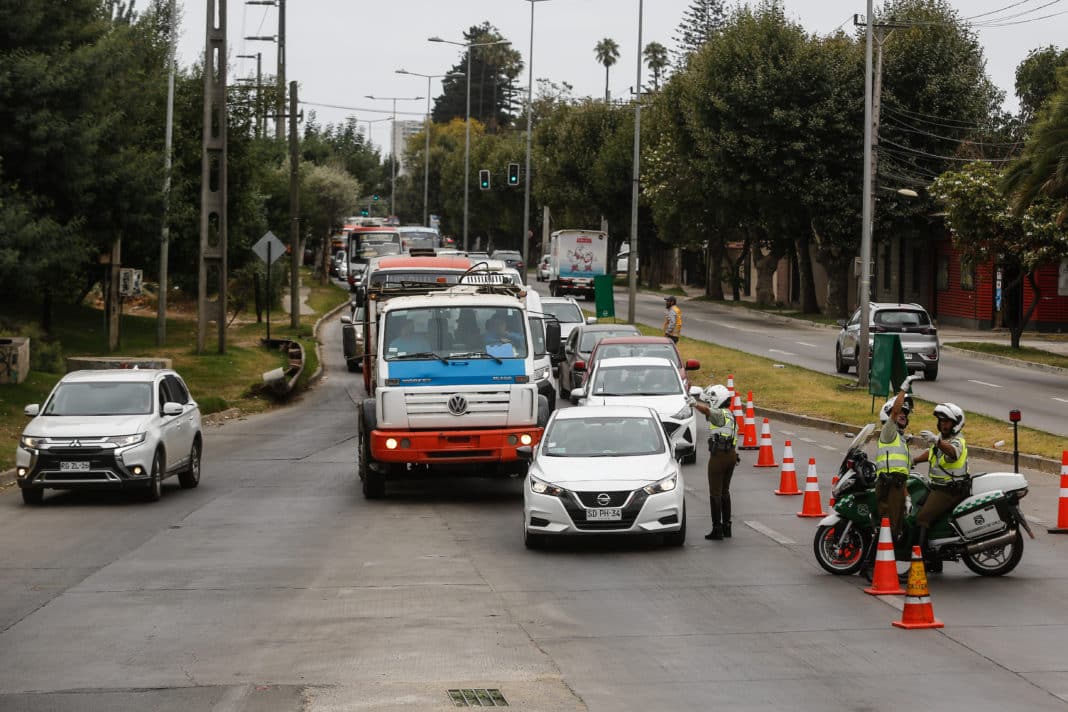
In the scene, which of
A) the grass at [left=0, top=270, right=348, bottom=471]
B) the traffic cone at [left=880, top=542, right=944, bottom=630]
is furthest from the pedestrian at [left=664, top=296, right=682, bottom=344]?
the traffic cone at [left=880, top=542, right=944, bottom=630]

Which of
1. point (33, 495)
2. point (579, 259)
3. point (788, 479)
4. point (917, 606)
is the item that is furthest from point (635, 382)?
point (579, 259)

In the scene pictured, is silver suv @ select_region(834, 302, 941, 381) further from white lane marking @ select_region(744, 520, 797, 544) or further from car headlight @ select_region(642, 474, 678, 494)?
car headlight @ select_region(642, 474, 678, 494)

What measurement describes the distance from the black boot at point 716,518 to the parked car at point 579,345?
15981mm

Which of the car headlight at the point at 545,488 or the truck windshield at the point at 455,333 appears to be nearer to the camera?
Answer: the car headlight at the point at 545,488

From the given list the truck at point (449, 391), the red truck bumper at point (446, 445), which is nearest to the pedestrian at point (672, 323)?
the truck at point (449, 391)

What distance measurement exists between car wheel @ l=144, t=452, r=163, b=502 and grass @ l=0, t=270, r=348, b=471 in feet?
12.9

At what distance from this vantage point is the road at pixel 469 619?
9.48m

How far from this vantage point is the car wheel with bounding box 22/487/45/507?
63.5 feet

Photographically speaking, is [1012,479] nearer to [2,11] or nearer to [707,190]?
[2,11]

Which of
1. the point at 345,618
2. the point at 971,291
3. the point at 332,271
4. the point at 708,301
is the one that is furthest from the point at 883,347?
the point at 332,271

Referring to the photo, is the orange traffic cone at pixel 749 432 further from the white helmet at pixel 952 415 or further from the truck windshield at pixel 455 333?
the white helmet at pixel 952 415

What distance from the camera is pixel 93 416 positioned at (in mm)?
20000

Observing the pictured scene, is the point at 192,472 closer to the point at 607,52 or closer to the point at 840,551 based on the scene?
the point at 840,551

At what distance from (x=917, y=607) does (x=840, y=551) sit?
2.31 metres
